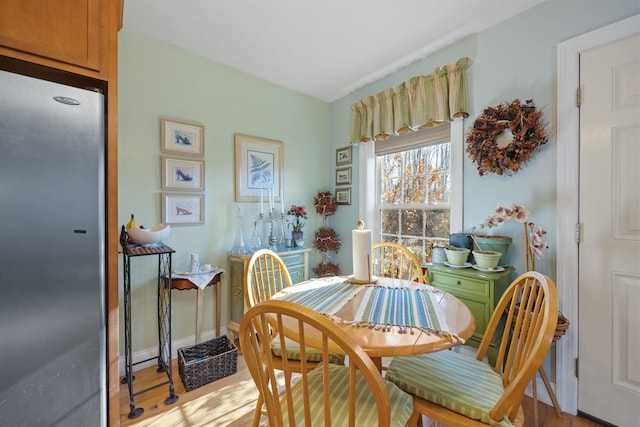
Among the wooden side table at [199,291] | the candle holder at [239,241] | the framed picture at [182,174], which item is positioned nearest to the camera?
the wooden side table at [199,291]

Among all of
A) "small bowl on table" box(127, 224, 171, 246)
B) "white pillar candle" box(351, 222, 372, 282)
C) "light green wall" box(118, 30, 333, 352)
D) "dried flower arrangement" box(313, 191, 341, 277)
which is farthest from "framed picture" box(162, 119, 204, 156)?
"white pillar candle" box(351, 222, 372, 282)

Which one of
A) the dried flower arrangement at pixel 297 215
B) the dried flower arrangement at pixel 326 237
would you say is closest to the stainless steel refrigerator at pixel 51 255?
the dried flower arrangement at pixel 297 215

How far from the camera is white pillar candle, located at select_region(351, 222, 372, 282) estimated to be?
151 centimetres

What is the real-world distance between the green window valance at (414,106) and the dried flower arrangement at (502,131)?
0.85 feet

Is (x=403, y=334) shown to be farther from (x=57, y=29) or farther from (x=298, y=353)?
(x=57, y=29)

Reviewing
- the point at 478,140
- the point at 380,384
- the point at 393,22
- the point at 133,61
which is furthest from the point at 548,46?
the point at 133,61

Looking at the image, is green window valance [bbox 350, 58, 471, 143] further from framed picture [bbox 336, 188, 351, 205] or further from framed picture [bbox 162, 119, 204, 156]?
framed picture [bbox 162, 119, 204, 156]

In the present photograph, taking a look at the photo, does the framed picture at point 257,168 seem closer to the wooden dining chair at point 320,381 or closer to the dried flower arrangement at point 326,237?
the dried flower arrangement at point 326,237

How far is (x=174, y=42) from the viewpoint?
2.28 metres

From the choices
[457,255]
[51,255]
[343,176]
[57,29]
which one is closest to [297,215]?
[343,176]

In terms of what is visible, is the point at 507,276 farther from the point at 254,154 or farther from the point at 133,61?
the point at 133,61

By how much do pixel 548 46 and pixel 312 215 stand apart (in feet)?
7.99

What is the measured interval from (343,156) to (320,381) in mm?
2571

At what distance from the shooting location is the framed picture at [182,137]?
2279 mm
